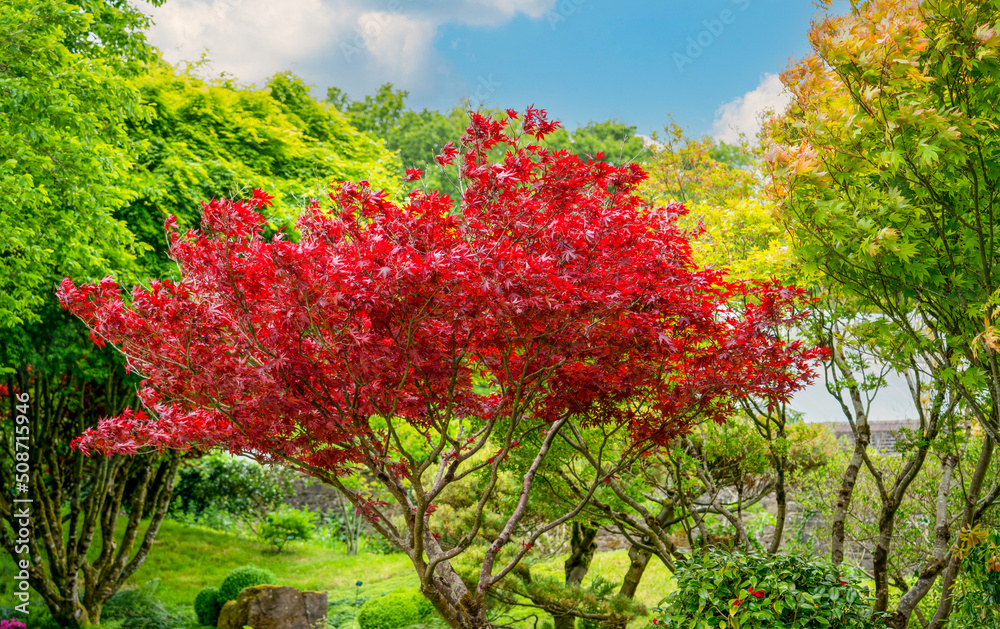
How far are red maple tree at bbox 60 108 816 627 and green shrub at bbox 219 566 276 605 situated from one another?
6.13 meters

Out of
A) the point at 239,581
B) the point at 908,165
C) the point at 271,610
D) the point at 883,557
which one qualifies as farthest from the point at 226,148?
the point at 883,557

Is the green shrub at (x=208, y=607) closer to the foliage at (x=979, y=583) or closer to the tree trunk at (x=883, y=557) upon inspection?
the tree trunk at (x=883, y=557)

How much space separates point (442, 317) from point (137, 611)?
8.30 m

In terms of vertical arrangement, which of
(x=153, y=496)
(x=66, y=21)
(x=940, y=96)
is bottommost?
(x=153, y=496)

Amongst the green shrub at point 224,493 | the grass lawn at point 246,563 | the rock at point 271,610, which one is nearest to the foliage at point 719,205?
the rock at point 271,610

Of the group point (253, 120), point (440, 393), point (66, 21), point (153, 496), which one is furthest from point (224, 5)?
point (440, 393)

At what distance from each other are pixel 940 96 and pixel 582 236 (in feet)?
6.19

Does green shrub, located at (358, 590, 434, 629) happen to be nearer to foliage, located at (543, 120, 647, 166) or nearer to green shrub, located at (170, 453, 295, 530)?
green shrub, located at (170, 453, 295, 530)

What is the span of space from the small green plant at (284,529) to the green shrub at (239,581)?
3.71 m

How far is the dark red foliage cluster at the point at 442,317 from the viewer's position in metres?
3.60

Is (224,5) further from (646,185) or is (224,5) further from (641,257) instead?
(641,257)

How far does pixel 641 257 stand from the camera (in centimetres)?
409

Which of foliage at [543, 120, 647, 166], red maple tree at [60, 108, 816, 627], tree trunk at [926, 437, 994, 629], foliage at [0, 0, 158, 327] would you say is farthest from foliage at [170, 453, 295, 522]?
foliage at [543, 120, 647, 166]

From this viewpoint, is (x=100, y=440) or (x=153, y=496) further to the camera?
(x=153, y=496)
